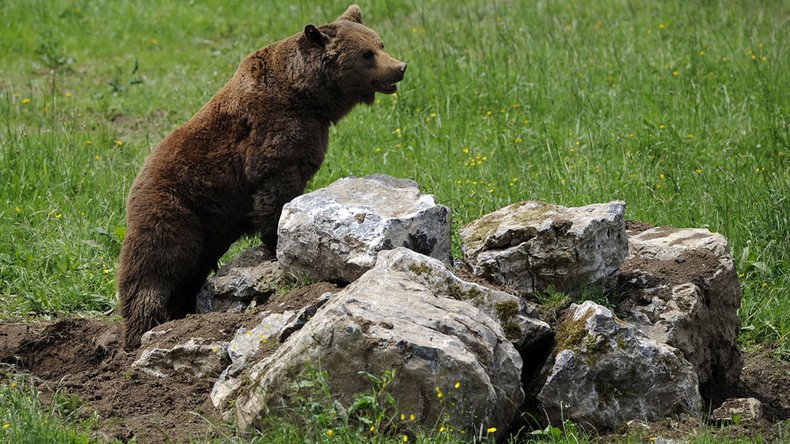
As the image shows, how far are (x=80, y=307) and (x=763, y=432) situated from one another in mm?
4782

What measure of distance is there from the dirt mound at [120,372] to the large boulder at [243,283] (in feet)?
Result: 1.17

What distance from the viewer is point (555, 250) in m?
5.60

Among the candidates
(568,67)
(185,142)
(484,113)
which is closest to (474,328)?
(185,142)

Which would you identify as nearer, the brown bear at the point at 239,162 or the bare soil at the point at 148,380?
the bare soil at the point at 148,380

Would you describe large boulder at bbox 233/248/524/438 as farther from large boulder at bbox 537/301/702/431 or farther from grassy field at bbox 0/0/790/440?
grassy field at bbox 0/0/790/440

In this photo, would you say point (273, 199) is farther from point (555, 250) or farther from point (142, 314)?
point (555, 250)

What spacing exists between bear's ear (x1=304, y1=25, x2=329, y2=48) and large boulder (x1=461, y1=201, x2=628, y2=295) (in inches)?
69.6

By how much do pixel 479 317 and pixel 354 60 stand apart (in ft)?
7.51

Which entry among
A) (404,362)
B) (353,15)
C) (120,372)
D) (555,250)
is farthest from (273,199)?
(404,362)

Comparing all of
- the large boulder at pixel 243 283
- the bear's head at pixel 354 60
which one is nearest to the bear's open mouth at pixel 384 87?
the bear's head at pixel 354 60

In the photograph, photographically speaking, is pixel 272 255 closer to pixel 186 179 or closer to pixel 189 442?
pixel 186 179

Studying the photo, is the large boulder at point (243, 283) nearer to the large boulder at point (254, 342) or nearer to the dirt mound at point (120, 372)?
the dirt mound at point (120, 372)

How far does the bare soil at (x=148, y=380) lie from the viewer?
5.00 metres

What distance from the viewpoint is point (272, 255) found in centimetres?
657
